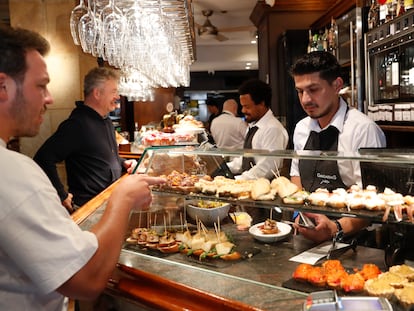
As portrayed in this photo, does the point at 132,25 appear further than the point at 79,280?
Yes

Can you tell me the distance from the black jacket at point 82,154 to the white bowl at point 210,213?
5.15ft

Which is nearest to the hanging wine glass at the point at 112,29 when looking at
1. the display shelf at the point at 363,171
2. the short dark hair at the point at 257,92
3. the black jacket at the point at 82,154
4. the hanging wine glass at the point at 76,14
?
the hanging wine glass at the point at 76,14

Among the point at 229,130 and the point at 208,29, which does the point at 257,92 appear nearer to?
the point at 229,130

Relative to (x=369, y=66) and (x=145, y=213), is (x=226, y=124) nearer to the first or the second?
(x=369, y=66)

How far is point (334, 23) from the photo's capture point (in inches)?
188

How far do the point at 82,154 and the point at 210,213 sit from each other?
5.75ft

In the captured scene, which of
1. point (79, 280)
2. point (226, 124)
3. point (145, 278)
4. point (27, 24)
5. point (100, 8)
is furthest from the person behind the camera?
point (226, 124)

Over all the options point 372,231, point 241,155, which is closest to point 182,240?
point 241,155

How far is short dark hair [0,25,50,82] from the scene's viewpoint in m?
1.29

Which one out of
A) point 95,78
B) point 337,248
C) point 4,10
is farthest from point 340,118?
point 4,10

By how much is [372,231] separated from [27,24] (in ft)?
15.9

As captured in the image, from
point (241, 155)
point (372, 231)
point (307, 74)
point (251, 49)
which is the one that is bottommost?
point (372, 231)

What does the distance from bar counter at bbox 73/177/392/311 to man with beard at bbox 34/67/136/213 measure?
1589 mm

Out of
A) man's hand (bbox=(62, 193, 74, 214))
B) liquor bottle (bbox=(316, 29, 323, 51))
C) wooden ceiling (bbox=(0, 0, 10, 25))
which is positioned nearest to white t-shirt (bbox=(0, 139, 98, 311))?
man's hand (bbox=(62, 193, 74, 214))
